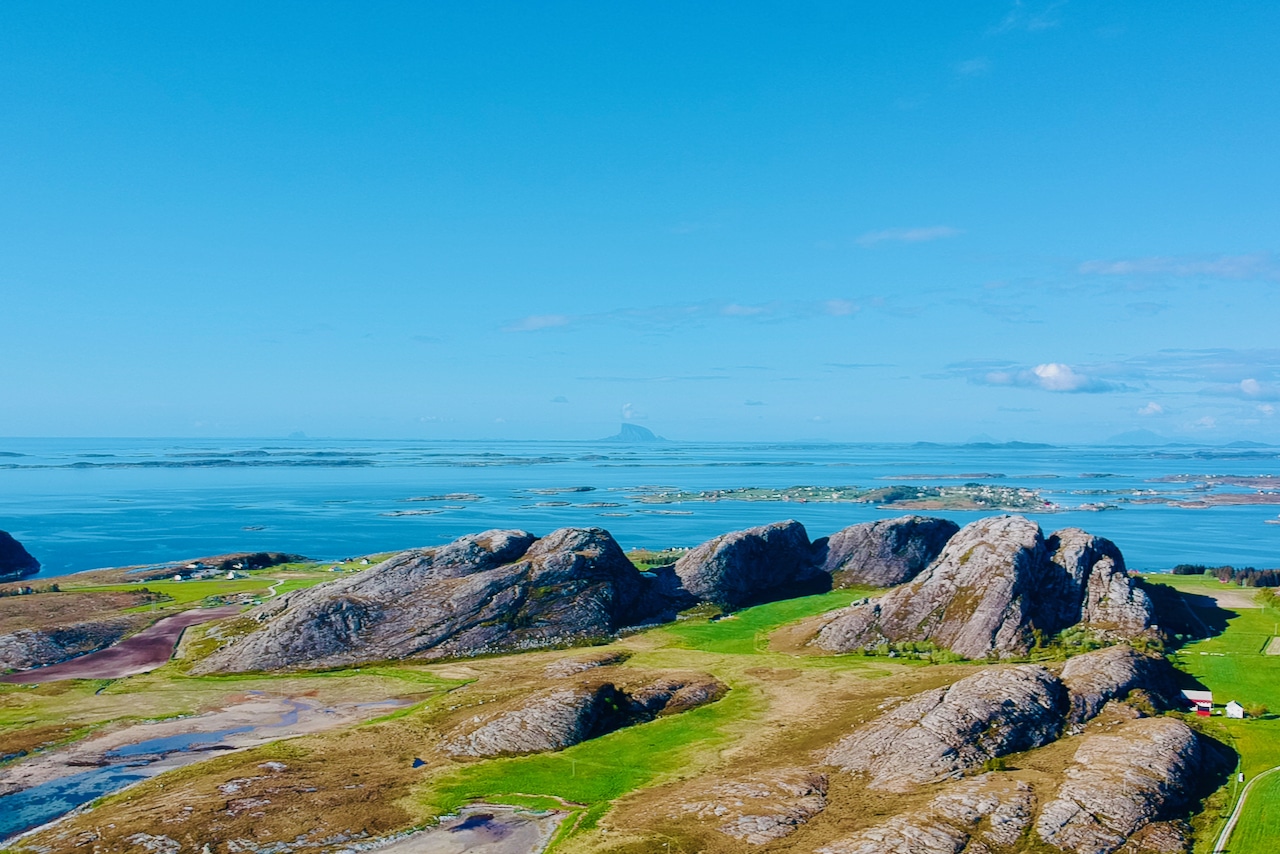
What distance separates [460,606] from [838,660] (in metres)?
37.5

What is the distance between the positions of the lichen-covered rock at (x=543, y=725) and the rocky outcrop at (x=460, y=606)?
24.2 m

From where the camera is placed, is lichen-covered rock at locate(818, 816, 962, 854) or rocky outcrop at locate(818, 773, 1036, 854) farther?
rocky outcrop at locate(818, 773, 1036, 854)

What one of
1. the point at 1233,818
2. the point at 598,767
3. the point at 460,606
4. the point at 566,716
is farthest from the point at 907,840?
the point at 460,606

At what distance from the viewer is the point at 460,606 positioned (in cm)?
8269

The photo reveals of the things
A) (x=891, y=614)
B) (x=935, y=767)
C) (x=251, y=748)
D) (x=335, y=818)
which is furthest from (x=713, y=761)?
(x=891, y=614)

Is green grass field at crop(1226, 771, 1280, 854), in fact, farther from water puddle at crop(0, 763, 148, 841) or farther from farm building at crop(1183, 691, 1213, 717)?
water puddle at crop(0, 763, 148, 841)

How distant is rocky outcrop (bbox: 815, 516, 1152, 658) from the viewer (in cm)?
7200

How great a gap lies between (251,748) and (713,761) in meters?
29.8

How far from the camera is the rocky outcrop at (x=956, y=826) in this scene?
3567cm

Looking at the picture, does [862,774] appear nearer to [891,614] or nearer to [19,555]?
[891,614]

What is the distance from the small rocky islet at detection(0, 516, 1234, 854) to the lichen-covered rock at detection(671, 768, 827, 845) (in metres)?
0.15

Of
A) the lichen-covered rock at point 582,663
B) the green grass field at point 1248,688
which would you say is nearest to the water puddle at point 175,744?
the lichen-covered rock at point 582,663

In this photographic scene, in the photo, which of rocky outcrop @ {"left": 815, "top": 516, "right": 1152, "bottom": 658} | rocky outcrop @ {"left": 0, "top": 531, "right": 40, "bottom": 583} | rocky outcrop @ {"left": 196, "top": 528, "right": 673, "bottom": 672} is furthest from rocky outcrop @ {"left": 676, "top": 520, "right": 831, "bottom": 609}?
rocky outcrop @ {"left": 0, "top": 531, "right": 40, "bottom": 583}

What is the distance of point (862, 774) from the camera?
1767 inches
